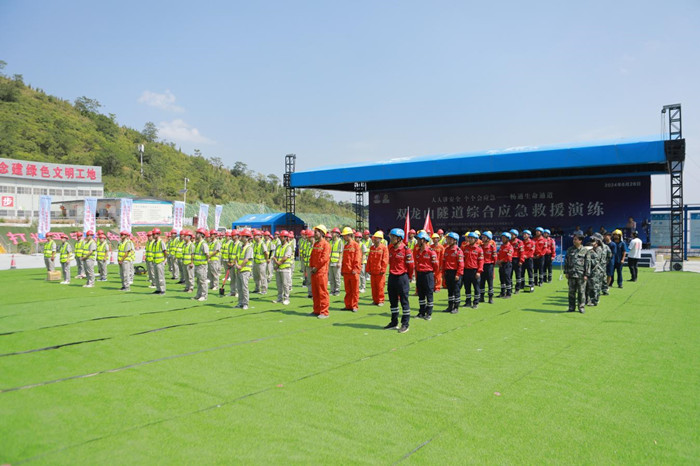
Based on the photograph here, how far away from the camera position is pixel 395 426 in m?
3.88

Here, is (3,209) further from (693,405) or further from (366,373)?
(693,405)

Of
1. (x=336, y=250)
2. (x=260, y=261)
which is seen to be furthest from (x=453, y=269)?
(x=260, y=261)

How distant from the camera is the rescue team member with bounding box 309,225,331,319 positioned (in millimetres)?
9047

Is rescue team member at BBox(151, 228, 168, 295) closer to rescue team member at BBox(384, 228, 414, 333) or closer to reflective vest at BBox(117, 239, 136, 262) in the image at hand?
reflective vest at BBox(117, 239, 136, 262)

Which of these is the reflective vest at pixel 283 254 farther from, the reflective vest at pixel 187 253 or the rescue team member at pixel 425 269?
the reflective vest at pixel 187 253

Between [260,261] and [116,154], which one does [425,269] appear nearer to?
[260,261]

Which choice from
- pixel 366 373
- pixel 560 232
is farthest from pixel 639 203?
pixel 366 373

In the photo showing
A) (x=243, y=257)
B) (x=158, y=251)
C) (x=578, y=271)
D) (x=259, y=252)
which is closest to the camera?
(x=578, y=271)

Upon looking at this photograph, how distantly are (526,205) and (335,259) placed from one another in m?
17.1

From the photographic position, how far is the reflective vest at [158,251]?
40.6 feet

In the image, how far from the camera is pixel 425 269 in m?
8.44

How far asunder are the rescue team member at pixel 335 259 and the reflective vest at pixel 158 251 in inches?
189

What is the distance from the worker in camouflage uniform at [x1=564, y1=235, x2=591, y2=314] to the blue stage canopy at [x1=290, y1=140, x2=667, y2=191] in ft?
40.9

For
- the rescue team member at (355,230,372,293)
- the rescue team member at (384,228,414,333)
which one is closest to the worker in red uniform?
the rescue team member at (355,230,372,293)
